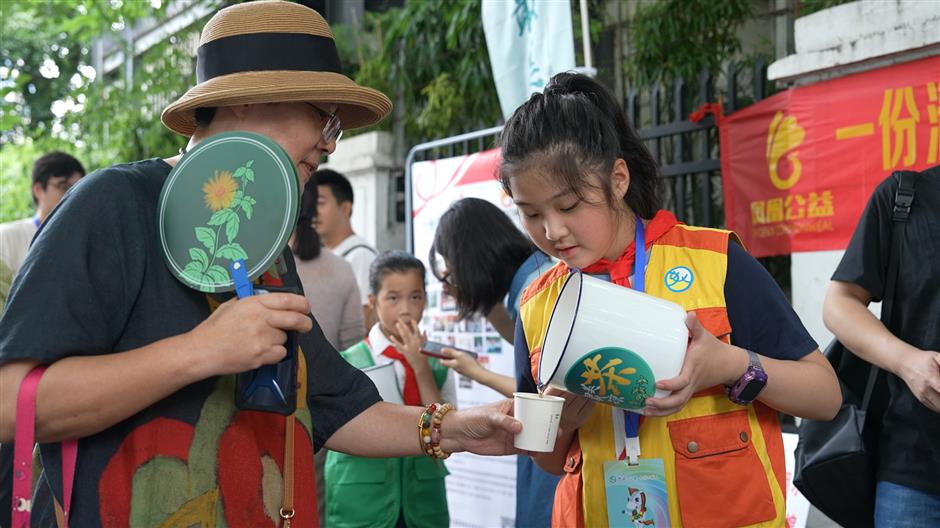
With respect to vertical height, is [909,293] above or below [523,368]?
above

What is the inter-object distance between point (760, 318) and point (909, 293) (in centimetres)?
84

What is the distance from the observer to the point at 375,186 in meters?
6.57

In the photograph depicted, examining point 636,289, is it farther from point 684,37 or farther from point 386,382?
point 684,37

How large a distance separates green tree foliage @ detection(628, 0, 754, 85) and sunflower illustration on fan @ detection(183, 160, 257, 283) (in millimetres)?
5243

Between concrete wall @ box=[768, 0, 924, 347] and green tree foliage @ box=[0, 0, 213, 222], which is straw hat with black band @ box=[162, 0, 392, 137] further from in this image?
green tree foliage @ box=[0, 0, 213, 222]

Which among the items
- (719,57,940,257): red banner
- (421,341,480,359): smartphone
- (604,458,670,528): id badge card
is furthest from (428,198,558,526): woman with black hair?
(719,57,940,257): red banner

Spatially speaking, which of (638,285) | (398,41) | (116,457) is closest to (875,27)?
(638,285)

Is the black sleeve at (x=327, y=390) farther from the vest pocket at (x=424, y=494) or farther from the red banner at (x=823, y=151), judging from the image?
the red banner at (x=823, y=151)

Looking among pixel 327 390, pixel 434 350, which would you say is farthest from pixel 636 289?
pixel 434 350

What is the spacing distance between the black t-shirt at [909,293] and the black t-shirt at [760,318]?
747mm

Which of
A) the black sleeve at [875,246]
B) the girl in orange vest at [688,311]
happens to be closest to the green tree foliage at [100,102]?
the girl in orange vest at [688,311]

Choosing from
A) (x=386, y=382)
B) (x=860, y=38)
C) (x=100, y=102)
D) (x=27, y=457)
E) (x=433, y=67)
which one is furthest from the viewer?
(x=100, y=102)

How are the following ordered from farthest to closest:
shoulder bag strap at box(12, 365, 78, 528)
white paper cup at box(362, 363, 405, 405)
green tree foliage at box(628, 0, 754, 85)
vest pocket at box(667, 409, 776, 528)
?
green tree foliage at box(628, 0, 754, 85) < white paper cup at box(362, 363, 405, 405) < vest pocket at box(667, 409, 776, 528) < shoulder bag strap at box(12, 365, 78, 528)

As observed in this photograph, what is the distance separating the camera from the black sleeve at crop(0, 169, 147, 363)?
1364 millimetres
